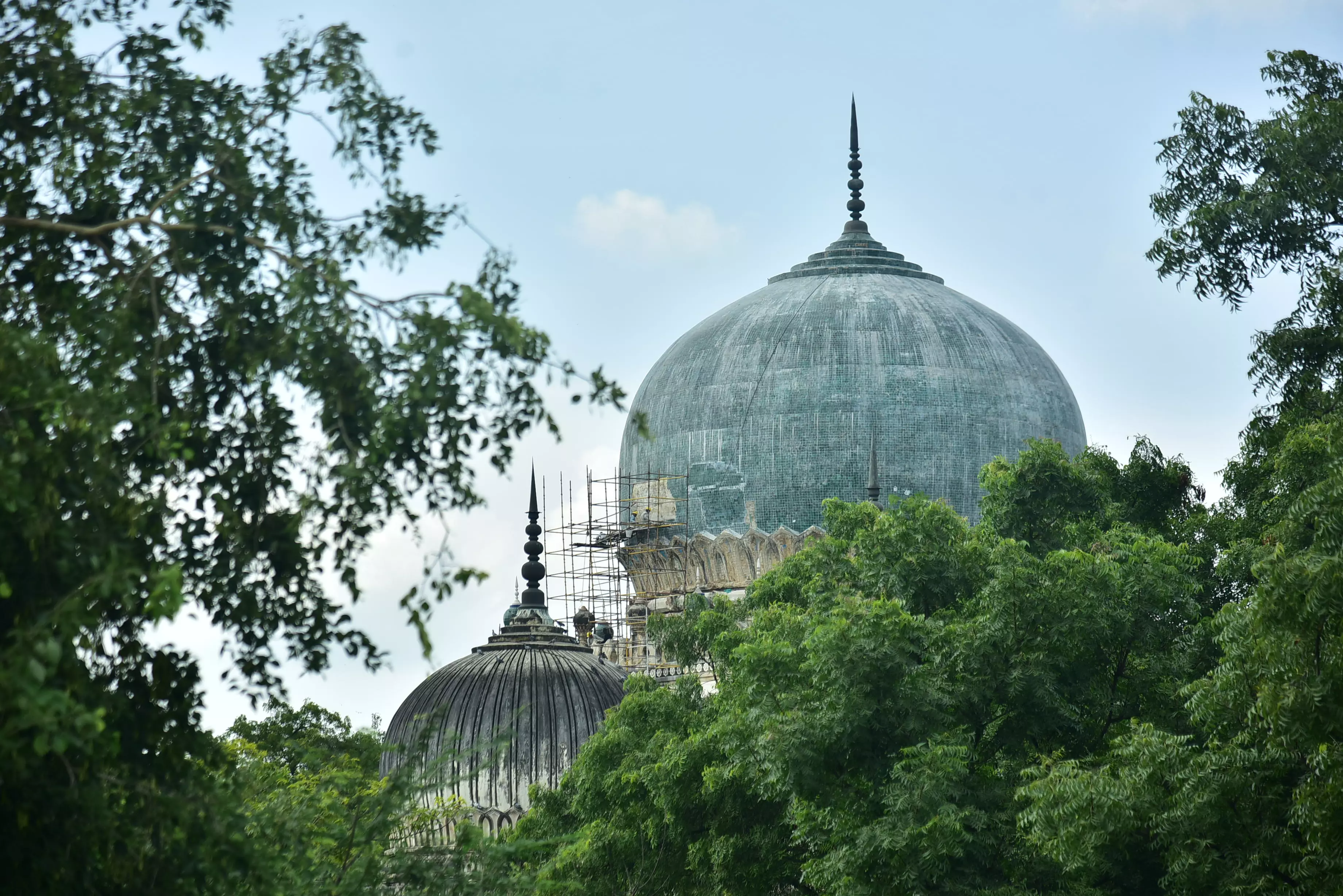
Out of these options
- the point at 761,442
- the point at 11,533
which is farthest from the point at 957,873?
the point at 761,442

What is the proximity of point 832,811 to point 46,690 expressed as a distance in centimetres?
1149

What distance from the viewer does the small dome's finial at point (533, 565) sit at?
37875 millimetres

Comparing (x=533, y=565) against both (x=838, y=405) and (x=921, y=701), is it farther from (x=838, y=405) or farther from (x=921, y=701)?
(x=921, y=701)

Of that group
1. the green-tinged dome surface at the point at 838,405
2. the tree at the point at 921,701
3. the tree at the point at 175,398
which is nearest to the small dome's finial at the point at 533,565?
the green-tinged dome surface at the point at 838,405

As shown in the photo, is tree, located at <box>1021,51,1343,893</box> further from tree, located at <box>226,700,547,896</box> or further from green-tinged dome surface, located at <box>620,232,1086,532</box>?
green-tinged dome surface, located at <box>620,232,1086,532</box>

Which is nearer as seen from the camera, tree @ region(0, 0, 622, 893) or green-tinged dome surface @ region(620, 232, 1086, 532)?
tree @ region(0, 0, 622, 893)

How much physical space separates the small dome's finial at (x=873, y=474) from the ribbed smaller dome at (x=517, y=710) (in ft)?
17.4

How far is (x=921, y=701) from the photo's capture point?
18.1m

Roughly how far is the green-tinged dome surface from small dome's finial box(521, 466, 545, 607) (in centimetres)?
233

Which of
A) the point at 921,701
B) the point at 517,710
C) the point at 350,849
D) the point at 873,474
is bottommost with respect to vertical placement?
the point at 350,849

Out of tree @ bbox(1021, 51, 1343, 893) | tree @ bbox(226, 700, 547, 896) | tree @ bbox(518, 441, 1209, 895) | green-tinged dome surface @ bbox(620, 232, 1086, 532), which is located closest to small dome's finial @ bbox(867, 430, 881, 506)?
green-tinged dome surface @ bbox(620, 232, 1086, 532)

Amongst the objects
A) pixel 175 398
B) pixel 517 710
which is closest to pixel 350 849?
pixel 175 398

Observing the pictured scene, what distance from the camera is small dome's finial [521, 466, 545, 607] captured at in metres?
37.9

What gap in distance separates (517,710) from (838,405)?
1117 cm
